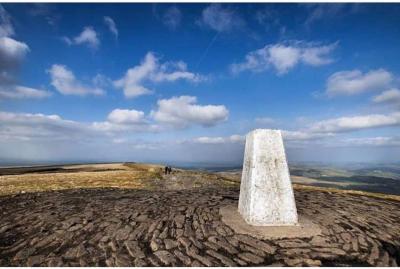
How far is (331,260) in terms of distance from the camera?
637 cm


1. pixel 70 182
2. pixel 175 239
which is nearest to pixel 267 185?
→ pixel 175 239

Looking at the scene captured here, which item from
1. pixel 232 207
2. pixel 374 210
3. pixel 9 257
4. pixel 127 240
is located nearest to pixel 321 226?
pixel 232 207

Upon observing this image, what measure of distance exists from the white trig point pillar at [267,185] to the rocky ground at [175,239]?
1.08 metres

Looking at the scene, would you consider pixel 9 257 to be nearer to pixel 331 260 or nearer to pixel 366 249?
pixel 331 260

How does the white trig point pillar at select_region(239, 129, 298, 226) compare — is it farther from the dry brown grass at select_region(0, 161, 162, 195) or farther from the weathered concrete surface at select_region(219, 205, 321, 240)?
the dry brown grass at select_region(0, 161, 162, 195)

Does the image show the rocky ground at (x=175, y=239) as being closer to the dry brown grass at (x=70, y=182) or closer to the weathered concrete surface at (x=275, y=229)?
the weathered concrete surface at (x=275, y=229)

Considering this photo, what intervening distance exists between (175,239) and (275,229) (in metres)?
3.18

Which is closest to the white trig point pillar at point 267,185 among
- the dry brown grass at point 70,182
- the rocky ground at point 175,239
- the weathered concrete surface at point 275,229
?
the weathered concrete surface at point 275,229

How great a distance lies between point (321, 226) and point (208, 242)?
3.93m

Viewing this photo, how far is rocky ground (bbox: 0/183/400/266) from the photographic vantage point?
21.2 ft

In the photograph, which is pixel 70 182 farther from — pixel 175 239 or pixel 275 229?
pixel 275 229

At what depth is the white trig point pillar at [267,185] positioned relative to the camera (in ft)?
28.1

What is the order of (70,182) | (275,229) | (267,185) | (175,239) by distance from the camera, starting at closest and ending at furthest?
(175,239) < (275,229) < (267,185) < (70,182)

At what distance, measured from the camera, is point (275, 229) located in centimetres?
816
